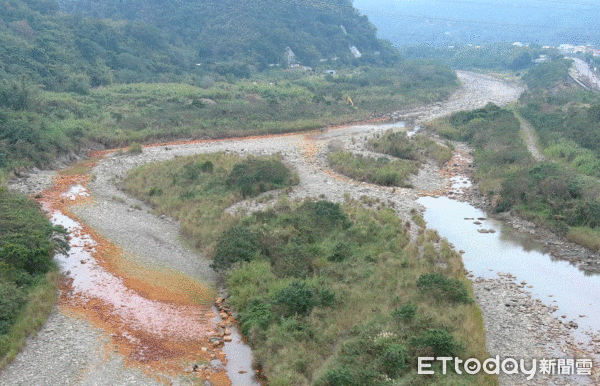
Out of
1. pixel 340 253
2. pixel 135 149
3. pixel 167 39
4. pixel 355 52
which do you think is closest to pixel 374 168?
pixel 340 253

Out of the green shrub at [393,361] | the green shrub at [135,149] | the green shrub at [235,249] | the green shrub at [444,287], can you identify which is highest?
the green shrub at [393,361]

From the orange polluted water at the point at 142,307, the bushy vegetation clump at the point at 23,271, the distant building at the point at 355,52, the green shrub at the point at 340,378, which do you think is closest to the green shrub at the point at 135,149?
the orange polluted water at the point at 142,307

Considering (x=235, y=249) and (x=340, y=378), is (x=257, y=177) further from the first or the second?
(x=340, y=378)

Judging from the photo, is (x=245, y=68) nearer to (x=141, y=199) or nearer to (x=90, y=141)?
(x=90, y=141)

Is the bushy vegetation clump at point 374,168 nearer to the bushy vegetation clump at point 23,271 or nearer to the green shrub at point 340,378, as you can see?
the bushy vegetation clump at point 23,271

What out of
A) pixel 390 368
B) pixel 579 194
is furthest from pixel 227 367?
pixel 579 194
